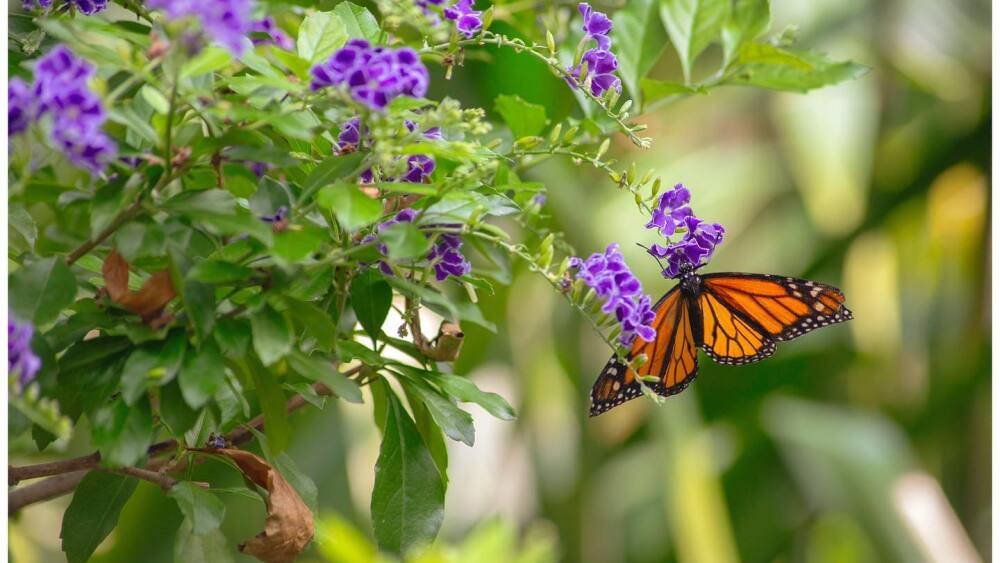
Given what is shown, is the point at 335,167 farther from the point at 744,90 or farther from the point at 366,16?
the point at 744,90

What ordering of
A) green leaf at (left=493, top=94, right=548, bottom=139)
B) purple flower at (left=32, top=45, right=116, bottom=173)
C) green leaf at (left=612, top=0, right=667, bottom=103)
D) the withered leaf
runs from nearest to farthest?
purple flower at (left=32, top=45, right=116, bottom=173) < the withered leaf < green leaf at (left=493, top=94, right=548, bottom=139) < green leaf at (left=612, top=0, right=667, bottom=103)

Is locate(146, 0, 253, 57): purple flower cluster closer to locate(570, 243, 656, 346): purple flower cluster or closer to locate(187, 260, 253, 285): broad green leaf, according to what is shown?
locate(187, 260, 253, 285): broad green leaf

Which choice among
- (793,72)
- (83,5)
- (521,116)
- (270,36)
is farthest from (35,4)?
(793,72)

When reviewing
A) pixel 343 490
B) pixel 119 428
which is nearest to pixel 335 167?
pixel 119 428

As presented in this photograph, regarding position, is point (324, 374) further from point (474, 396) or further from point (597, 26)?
point (597, 26)

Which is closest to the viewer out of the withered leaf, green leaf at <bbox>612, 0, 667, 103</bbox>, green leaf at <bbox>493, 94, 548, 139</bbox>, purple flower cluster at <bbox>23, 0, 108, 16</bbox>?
the withered leaf

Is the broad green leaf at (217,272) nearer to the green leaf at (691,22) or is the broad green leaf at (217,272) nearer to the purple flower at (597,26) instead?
the purple flower at (597,26)

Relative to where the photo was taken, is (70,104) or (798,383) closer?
(70,104)

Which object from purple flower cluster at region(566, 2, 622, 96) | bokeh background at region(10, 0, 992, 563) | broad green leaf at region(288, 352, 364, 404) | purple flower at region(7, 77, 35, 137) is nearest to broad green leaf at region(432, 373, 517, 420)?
broad green leaf at region(288, 352, 364, 404)
